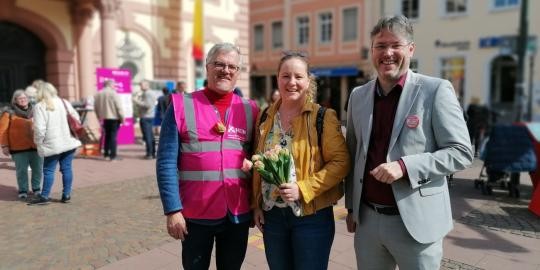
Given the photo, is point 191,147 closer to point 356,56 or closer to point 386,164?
point 386,164

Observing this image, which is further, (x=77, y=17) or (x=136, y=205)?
(x=77, y=17)

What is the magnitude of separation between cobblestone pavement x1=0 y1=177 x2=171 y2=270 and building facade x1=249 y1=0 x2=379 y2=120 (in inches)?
700

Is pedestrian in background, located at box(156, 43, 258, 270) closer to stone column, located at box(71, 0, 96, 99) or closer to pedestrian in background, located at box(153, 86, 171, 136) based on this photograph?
pedestrian in background, located at box(153, 86, 171, 136)

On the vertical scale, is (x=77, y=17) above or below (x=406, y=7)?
below

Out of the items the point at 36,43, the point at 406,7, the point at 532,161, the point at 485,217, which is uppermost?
the point at 406,7

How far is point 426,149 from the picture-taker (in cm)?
198

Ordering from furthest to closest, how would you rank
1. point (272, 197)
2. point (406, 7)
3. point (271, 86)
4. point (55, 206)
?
1. point (271, 86)
2. point (406, 7)
3. point (55, 206)
4. point (272, 197)

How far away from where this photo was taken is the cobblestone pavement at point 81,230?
3.92 metres

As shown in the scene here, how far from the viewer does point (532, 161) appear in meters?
6.00

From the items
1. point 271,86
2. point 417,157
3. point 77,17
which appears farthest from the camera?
point 271,86

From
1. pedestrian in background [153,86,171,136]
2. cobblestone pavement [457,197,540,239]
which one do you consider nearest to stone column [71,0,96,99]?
pedestrian in background [153,86,171,136]

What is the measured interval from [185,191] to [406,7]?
22.4 m

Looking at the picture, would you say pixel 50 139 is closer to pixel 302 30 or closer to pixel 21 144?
pixel 21 144

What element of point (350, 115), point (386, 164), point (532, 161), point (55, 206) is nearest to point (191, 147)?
point (350, 115)
